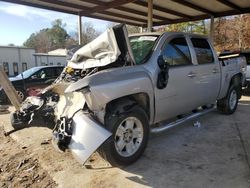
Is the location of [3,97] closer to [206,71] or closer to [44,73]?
[44,73]

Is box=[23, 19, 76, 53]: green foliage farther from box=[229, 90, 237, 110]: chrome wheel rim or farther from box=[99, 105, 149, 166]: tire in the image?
box=[99, 105, 149, 166]: tire

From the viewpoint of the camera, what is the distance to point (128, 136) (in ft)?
14.1

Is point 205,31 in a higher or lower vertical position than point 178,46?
higher

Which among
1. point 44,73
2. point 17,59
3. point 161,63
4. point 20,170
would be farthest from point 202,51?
point 17,59

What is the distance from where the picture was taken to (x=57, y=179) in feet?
12.9

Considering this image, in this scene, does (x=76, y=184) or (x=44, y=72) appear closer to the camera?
(x=76, y=184)

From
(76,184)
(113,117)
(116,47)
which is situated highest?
(116,47)

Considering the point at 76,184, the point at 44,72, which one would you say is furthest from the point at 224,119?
the point at 44,72

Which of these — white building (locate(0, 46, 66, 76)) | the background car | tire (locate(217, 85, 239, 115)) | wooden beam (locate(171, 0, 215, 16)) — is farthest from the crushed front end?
white building (locate(0, 46, 66, 76))

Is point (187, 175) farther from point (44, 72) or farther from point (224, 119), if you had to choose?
point (44, 72)

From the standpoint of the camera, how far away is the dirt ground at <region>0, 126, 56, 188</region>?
3.88 metres

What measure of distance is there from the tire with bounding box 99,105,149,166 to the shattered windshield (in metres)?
Answer: 0.96

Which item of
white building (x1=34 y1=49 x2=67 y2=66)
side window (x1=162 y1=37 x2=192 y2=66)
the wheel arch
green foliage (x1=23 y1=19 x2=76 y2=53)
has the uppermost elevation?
green foliage (x1=23 y1=19 x2=76 y2=53)

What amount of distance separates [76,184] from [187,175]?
153cm
